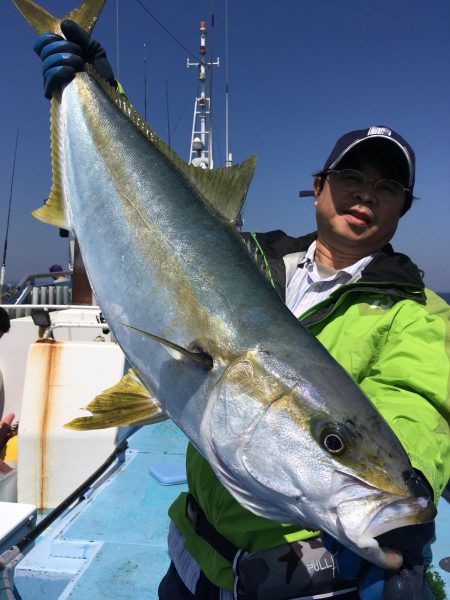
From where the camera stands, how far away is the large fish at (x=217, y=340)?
1.13 metres

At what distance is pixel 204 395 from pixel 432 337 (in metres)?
0.71

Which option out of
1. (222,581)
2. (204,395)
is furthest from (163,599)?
(204,395)

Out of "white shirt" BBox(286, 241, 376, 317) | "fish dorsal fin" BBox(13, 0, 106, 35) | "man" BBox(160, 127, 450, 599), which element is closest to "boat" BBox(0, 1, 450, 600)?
"man" BBox(160, 127, 450, 599)

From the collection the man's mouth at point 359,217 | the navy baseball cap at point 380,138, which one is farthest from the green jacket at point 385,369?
the navy baseball cap at point 380,138

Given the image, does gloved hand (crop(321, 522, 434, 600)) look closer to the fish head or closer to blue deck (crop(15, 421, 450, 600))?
the fish head

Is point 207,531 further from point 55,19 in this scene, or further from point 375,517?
point 55,19

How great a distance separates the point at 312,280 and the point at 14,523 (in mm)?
1800

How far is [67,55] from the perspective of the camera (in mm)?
2150

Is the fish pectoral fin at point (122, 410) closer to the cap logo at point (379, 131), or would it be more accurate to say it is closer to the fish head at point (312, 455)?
the fish head at point (312, 455)

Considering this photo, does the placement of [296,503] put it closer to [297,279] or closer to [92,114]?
[297,279]

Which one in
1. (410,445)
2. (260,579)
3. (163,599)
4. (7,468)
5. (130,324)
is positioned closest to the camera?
(410,445)

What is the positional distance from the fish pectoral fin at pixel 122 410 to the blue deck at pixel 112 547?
5.41 feet

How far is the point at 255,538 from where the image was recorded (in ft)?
5.22

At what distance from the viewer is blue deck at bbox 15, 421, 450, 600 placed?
2.70 meters
